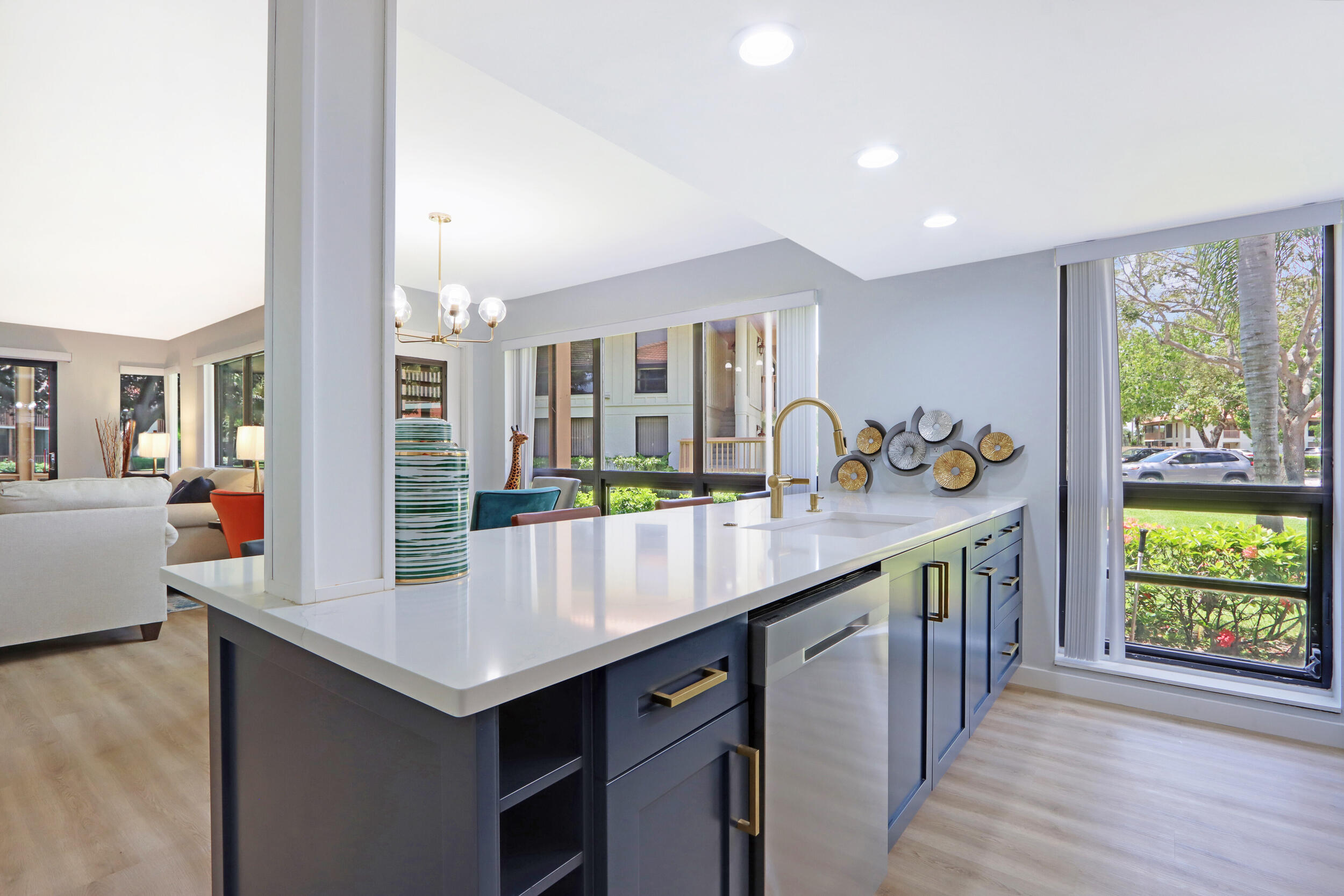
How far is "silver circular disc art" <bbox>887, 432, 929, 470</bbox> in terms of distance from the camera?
350 cm

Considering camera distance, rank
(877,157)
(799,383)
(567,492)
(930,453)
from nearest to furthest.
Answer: (877,157) < (930,453) < (799,383) < (567,492)

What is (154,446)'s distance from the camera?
25.9 feet

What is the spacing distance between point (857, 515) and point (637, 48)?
5.84ft

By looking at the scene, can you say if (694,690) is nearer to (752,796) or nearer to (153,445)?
(752,796)

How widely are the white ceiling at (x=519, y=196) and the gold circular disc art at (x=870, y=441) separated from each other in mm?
1374

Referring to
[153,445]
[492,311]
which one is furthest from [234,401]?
[492,311]

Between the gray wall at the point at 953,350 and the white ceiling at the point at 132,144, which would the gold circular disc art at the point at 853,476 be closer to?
the gray wall at the point at 953,350

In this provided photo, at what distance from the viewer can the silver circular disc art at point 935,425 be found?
3.43 meters

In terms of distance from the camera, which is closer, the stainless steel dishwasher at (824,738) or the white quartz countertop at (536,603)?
the white quartz countertop at (536,603)

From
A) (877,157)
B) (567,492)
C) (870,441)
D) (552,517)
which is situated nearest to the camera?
(877,157)

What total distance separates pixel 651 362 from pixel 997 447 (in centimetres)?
261

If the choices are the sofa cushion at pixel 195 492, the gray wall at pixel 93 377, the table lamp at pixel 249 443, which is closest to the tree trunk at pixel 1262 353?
the sofa cushion at pixel 195 492

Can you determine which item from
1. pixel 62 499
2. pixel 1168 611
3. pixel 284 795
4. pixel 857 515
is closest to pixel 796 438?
pixel 857 515

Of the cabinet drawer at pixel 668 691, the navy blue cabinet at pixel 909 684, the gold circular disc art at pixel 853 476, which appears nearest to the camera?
the cabinet drawer at pixel 668 691
